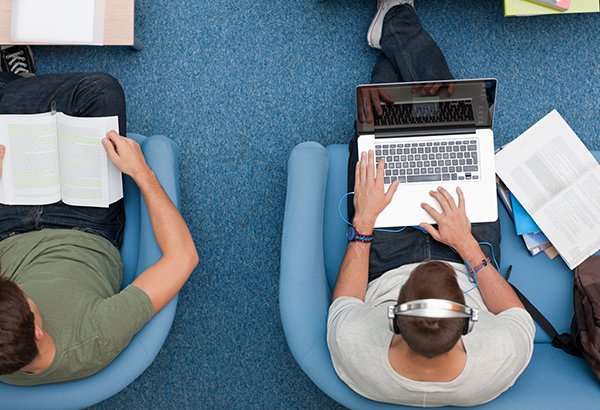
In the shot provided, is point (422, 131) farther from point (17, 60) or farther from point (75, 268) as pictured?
point (17, 60)

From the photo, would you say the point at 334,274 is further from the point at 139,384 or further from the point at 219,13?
the point at 219,13

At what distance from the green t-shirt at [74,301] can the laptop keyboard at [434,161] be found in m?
0.80

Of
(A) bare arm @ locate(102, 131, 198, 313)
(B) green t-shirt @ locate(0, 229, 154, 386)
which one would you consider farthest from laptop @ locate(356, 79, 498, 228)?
(B) green t-shirt @ locate(0, 229, 154, 386)

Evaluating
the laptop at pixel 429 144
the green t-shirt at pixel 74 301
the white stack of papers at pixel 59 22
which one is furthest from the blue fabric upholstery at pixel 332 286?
the white stack of papers at pixel 59 22

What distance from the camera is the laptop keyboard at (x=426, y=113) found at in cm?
134

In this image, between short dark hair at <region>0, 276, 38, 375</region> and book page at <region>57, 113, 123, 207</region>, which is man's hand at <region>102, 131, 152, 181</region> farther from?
short dark hair at <region>0, 276, 38, 375</region>

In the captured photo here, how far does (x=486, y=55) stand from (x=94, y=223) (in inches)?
62.9

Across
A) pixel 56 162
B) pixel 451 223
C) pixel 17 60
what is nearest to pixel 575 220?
pixel 451 223

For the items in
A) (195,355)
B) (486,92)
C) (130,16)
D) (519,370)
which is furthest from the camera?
(195,355)

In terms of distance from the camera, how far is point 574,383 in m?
1.16

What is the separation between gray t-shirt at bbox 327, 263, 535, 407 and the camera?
3.35 ft

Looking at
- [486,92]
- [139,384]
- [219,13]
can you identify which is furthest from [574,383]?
[219,13]

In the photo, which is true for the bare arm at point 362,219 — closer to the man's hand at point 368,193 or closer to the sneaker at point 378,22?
the man's hand at point 368,193

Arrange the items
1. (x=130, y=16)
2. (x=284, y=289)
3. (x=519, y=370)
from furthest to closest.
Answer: (x=130, y=16), (x=284, y=289), (x=519, y=370)
